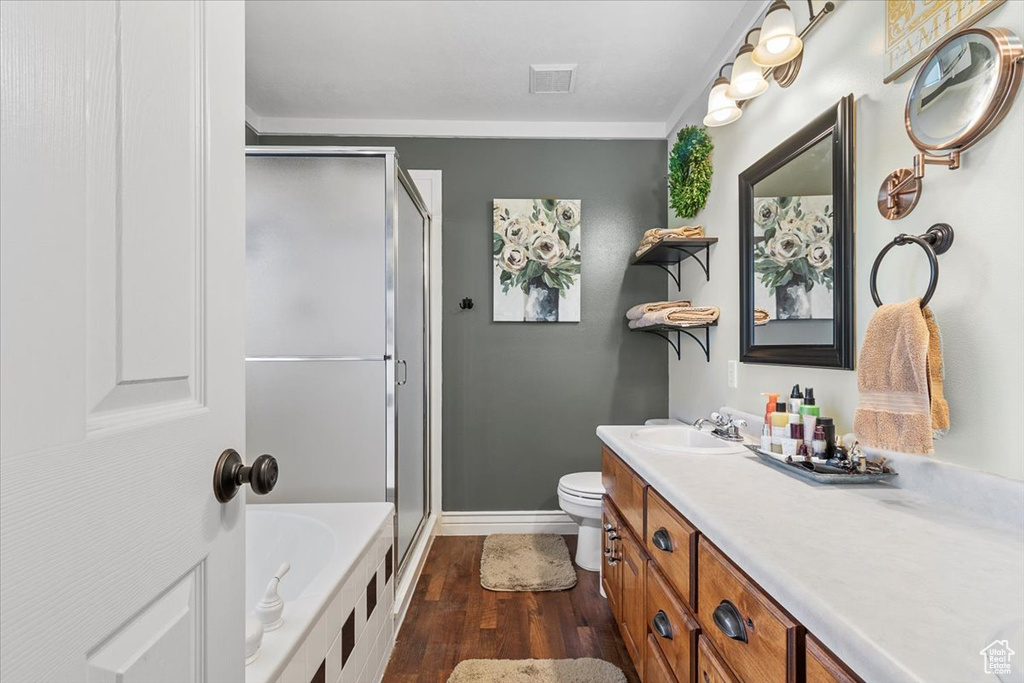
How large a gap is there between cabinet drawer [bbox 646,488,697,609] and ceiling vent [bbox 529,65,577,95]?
6.71ft

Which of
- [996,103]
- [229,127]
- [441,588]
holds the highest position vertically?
[996,103]

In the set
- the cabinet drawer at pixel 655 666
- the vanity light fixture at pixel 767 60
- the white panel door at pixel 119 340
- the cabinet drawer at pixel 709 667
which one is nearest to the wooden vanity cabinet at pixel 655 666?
the cabinet drawer at pixel 655 666

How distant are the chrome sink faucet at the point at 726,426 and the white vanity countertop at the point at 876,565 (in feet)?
1.80

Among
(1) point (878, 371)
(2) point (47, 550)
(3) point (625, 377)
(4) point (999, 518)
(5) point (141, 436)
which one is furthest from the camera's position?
(3) point (625, 377)

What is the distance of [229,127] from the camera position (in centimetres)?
65

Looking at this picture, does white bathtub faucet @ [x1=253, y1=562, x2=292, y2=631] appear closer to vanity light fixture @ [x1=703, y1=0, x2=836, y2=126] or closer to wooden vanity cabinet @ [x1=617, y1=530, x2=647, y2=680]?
wooden vanity cabinet @ [x1=617, y1=530, x2=647, y2=680]

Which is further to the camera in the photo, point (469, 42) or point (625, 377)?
point (625, 377)

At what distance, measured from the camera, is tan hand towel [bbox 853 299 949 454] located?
1.05 metres

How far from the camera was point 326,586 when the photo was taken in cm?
128

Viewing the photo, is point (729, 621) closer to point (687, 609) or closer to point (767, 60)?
point (687, 609)

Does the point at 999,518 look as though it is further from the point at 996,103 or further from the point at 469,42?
the point at 469,42

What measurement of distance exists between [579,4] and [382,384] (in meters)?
1.73

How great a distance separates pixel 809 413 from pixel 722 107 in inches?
48.8

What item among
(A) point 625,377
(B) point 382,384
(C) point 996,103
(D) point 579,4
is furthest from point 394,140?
(C) point 996,103
